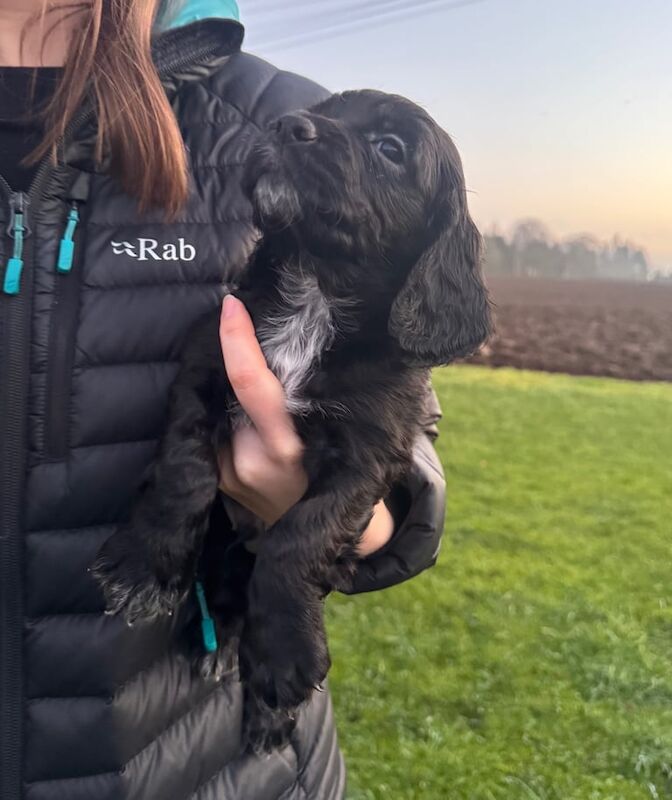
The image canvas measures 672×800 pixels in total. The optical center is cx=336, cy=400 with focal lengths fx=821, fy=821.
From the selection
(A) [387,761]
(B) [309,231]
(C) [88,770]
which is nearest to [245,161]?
(B) [309,231]

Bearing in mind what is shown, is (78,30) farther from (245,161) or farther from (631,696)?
(631,696)

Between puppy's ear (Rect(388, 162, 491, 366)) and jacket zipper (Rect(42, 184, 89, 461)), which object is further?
puppy's ear (Rect(388, 162, 491, 366))

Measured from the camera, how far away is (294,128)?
1.48m

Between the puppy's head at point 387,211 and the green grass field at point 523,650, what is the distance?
2064mm

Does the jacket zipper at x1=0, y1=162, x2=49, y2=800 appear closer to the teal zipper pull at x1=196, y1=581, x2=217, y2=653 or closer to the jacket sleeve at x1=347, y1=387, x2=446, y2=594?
the teal zipper pull at x1=196, y1=581, x2=217, y2=653

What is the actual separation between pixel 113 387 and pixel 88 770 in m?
0.62

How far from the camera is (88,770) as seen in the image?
1.33 metres

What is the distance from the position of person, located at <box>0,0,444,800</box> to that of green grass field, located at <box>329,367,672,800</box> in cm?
177

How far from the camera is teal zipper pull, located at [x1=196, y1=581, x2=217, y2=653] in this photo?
1.46m

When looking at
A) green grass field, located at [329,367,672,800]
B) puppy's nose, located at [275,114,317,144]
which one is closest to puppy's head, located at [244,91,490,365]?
puppy's nose, located at [275,114,317,144]

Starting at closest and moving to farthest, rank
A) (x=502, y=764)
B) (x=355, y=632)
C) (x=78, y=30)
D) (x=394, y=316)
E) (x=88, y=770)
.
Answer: (x=88, y=770) < (x=78, y=30) < (x=394, y=316) < (x=502, y=764) < (x=355, y=632)

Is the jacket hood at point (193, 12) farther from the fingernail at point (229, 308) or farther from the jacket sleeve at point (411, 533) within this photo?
the jacket sleeve at point (411, 533)

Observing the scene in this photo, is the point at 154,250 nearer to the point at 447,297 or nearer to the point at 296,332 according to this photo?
the point at 296,332

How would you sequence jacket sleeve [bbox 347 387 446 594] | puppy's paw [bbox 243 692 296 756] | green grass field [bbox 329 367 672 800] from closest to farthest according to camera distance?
puppy's paw [bbox 243 692 296 756]
jacket sleeve [bbox 347 387 446 594]
green grass field [bbox 329 367 672 800]
